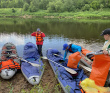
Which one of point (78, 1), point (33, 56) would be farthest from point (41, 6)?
point (33, 56)

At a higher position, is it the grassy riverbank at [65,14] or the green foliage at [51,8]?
the green foliage at [51,8]

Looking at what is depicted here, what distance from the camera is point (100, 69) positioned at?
9.05ft

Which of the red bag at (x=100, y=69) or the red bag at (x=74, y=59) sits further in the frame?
the red bag at (x=74, y=59)

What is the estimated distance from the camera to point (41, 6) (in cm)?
6412

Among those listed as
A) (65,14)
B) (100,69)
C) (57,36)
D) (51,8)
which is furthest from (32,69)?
(51,8)

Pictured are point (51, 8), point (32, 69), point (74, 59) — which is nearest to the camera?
point (74, 59)

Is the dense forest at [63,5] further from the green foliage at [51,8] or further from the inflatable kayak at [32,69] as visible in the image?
the inflatable kayak at [32,69]

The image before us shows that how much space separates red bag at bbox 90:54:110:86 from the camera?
260cm

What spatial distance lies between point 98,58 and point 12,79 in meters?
3.77

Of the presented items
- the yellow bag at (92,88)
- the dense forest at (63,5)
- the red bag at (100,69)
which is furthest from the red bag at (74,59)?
the dense forest at (63,5)

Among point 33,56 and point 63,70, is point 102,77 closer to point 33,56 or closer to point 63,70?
point 63,70

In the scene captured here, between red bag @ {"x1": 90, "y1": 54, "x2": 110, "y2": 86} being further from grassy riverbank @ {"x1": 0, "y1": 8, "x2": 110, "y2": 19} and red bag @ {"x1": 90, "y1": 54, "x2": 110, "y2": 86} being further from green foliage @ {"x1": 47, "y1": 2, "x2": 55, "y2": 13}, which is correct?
green foliage @ {"x1": 47, "y1": 2, "x2": 55, "y2": 13}

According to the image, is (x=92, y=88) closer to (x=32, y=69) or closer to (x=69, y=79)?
(x=69, y=79)

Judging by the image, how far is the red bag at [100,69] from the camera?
102 inches
